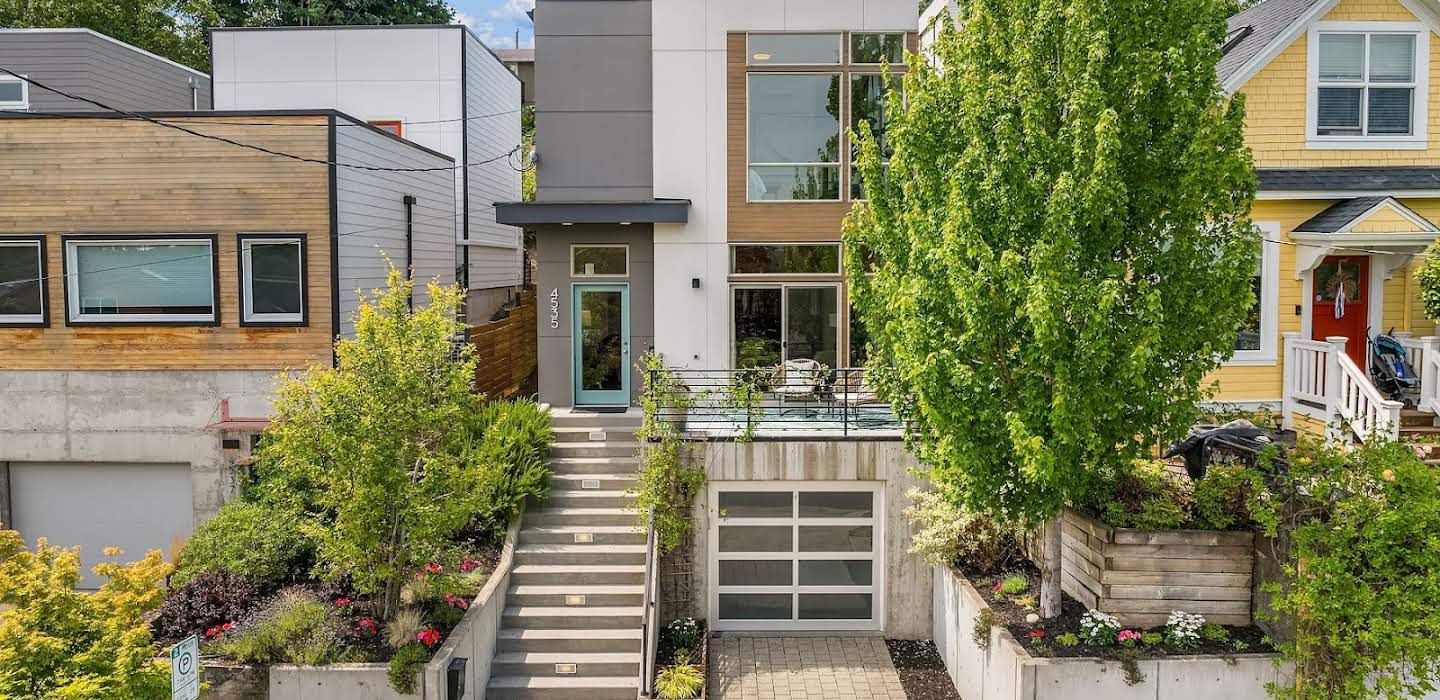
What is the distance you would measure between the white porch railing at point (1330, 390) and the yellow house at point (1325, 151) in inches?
1.4

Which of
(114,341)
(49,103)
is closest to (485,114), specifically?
(49,103)

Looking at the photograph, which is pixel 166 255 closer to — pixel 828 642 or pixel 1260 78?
pixel 828 642

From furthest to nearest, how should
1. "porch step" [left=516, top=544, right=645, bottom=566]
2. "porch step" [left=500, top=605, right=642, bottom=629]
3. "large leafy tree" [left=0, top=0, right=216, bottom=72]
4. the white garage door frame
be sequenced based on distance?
"large leafy tree" [left=0, top=0, right=216, bottom=72] → the white garage door frame → "porch step" [left=516, top=544, right=645, bottom=566] → "porch step" [left=500, top=605, right=642, bottom=629]

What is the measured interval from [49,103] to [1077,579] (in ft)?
74.5

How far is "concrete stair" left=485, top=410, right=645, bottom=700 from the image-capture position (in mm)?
11594

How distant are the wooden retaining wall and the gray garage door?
1352 centimetres

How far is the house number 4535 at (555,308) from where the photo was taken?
16.7m

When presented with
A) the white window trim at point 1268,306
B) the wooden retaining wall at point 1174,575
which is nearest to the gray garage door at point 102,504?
the wooden retaining wall at point 1174,575

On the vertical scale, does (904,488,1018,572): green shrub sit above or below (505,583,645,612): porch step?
above

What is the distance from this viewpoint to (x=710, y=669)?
479 inches

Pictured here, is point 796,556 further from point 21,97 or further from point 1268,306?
point 21,97

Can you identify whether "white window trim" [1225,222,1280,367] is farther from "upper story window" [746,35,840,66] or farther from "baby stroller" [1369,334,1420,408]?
"upper story window" [746,35,840,66]

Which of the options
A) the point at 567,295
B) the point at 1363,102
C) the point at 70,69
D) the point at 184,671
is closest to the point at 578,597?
the point at 184,671

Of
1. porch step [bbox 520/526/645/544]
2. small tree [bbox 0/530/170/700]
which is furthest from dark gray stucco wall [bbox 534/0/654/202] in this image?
small tree [bbox 0/530/170/700]
